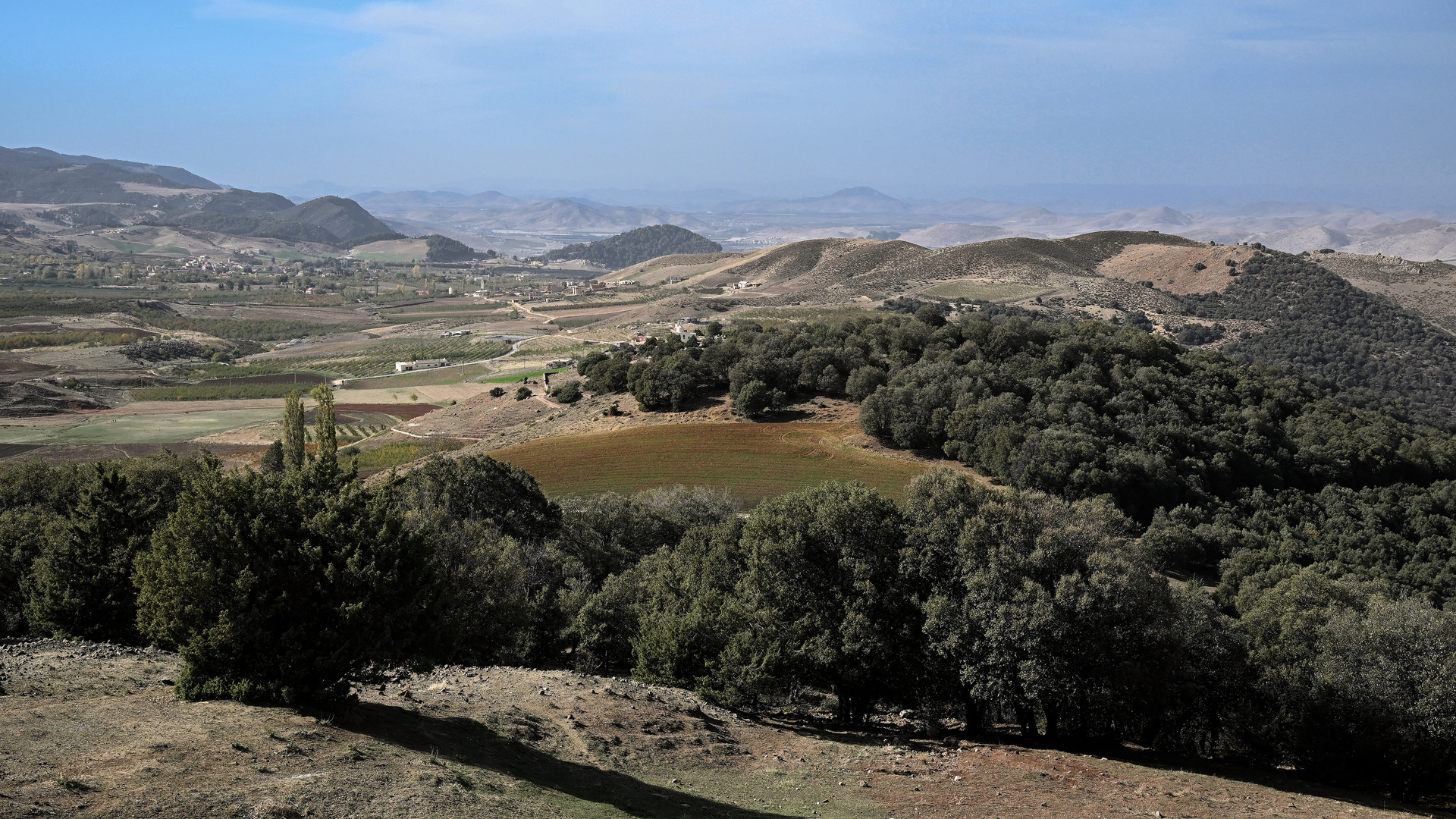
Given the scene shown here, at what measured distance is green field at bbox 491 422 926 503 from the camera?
208 ft

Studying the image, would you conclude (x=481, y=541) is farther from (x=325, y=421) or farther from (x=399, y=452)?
(x=399, y=452)

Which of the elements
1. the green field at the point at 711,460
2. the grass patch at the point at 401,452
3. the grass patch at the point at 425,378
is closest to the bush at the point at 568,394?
the grass patch at the point at 401,452

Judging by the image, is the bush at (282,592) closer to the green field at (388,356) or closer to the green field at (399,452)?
the green field at (399,452)

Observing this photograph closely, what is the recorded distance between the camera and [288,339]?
639 ft

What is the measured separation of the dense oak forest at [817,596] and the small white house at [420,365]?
94.2m

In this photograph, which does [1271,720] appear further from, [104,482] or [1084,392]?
[1084,392]

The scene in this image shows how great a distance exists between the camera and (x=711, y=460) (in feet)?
227

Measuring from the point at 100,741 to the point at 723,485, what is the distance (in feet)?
156

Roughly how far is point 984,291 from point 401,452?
12621cm

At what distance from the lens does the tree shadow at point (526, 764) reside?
19.6m

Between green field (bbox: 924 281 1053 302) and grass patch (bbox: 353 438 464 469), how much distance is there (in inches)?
4299

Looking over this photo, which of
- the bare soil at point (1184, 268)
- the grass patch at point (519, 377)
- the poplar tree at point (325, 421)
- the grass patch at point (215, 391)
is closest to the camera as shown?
the poplar tree at point (325, 421)

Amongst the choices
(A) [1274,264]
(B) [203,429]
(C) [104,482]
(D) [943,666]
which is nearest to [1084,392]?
(D) [943,666]

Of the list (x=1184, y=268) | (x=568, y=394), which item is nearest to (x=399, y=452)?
(x=568, y=394)
